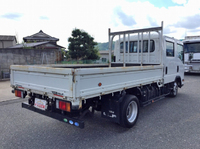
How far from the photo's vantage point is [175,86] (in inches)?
282

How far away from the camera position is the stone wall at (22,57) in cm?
1073

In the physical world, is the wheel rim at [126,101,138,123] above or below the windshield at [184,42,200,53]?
below

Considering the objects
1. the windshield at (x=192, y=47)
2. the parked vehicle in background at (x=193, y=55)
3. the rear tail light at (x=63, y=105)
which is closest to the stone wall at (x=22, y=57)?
the rear tail light at (x=63, y=105)

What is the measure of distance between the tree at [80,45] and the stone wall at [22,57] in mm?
7819

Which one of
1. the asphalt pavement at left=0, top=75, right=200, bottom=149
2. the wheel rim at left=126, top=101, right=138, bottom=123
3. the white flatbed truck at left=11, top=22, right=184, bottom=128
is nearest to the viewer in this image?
the white flatbed truck at left=11, top=22, right=184, bottom=128

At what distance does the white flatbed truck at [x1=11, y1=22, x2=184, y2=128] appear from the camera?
3.02 metres

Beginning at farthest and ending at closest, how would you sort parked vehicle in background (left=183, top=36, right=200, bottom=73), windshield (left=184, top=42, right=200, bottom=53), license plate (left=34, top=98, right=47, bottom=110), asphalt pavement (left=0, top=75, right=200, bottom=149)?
windshield (left=184, top=42, right=200, bottom=53) < parked vehicle in background (left=183, top=36, right=200, bottom=73) < license plate (left=34, top=98, right=47, bottom=110) < asphalt pavement (left=0, top=75, right=200, bottom=149)

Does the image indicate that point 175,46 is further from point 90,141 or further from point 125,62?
point 90,141

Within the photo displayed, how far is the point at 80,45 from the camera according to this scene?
68.3 ft

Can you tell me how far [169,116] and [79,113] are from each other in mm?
2898

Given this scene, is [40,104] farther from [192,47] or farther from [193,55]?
[192,47]

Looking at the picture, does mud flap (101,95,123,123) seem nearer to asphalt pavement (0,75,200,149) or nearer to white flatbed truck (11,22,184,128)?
white flatbed truck (11,22,184,128)

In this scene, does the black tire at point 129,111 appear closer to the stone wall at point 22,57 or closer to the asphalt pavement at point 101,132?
the asphalt pavement at point 101,132

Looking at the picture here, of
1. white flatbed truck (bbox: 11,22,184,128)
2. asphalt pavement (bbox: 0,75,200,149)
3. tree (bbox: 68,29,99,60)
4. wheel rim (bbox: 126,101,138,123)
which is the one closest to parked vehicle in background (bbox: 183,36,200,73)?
tree (bbox: 68,29,99,60)
